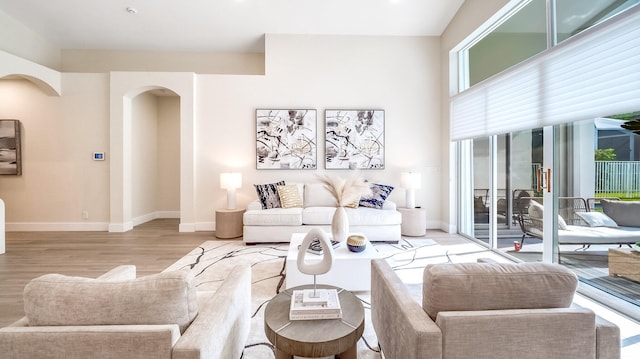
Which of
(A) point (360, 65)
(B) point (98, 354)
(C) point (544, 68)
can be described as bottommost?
(B) point (98, 354)

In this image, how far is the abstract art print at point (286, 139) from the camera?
5.12 m

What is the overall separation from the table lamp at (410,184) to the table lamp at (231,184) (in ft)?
9.34

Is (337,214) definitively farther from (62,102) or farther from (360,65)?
(62,102)

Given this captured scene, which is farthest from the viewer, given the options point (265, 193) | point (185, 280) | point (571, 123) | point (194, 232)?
point (194, 232)

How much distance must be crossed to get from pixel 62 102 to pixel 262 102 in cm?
363

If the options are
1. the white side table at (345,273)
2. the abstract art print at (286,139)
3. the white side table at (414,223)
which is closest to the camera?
the white side table at (345,273)

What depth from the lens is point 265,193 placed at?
467 cm

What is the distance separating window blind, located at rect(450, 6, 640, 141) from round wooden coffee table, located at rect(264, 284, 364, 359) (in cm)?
266

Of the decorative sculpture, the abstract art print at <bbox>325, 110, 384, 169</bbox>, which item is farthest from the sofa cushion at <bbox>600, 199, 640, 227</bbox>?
the abstract art print at <bbox>325, 110, 384, 169</bbox>

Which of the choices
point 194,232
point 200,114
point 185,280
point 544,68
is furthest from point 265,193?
point 544,68

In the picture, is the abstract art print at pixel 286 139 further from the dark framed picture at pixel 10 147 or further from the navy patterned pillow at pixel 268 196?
the dark framed picture at pixel 10 147

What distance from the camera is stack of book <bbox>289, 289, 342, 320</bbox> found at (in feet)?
4.28

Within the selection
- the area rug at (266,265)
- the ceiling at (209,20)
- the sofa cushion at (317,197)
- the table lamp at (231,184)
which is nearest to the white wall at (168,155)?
the ceiling at (209,20)

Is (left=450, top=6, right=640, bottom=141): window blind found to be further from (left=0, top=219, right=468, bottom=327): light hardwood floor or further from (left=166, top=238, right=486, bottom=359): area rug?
(left=0, top=219, right=468, bottom=327): light hardwood floor
